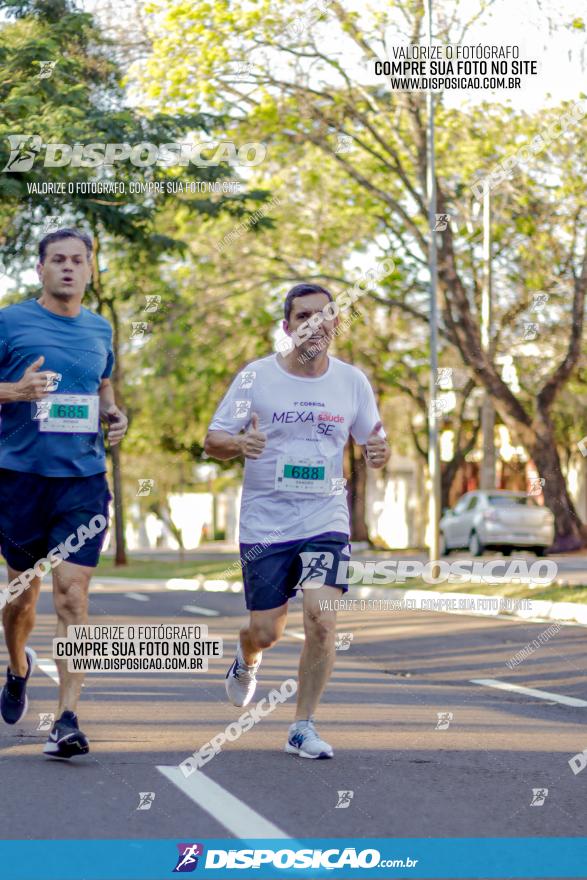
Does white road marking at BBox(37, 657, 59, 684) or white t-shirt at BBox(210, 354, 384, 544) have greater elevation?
white t-shirt at BBox(210, 354, 384, 544)

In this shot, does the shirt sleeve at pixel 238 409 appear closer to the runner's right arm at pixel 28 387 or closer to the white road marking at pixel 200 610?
the runner's right arm at pixel 28 387

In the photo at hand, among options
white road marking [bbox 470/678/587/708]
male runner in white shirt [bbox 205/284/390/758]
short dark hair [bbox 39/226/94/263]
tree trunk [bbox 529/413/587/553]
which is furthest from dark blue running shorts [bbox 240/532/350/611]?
tree trunk [bbox 529/413/587/553]

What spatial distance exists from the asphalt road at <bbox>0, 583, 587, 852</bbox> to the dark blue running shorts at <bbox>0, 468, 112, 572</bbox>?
32.8 inches

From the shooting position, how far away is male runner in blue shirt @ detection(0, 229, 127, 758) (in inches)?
264

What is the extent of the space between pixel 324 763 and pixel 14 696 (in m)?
1.54

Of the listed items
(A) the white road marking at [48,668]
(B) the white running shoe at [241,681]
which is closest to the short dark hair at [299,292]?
(B) the white running shoe at [241,681]

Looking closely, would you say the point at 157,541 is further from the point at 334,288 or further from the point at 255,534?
the point at 255,534

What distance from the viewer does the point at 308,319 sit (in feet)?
22.0

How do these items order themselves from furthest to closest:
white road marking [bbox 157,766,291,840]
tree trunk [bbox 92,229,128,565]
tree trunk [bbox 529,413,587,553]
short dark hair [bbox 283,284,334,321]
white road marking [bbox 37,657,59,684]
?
tree trunk [bbox 529,413,587,553] → tree trunk [bbox 92,229,128,565] → white road marking [bbox 37,657,59,684] → short dark hair [bbox 283,284,334,321] → white road marking [bbox 157,766,291,840]

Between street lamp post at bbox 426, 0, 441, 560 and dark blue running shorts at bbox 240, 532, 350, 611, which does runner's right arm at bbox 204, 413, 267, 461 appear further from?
street lamp post at bbox 426, 0, 441, 560

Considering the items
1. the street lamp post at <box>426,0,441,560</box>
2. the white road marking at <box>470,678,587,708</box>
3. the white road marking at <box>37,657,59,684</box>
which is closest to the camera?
the white road marking at <box>470,678,587,708</box>

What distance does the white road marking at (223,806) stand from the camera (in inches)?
201

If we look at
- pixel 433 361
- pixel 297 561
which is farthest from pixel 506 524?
pixel 297 561

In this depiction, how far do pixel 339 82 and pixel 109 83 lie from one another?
4835 millimetres
